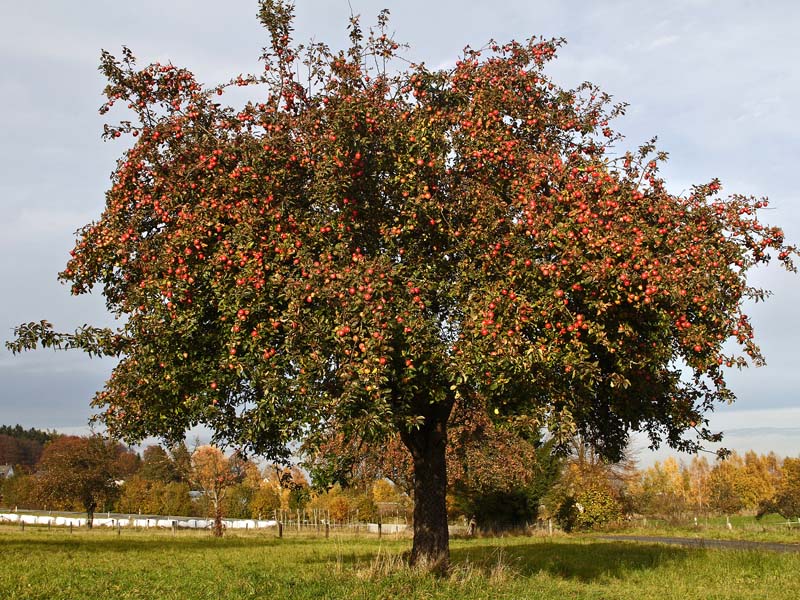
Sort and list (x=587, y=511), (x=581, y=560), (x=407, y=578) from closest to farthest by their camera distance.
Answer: (x=407, y=578) < (x=581, y=560) < (x=587, y=511)

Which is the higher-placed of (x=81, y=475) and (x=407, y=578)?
(x=81, y=475)

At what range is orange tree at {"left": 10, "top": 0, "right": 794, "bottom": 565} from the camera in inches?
479

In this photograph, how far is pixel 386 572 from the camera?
48.3 ft

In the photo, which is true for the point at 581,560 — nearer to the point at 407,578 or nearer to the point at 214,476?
the point at 407,578

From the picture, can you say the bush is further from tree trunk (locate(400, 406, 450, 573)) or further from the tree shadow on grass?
tree trunk (locate(400, 406, 450, 573))

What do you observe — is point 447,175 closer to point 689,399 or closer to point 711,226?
point 711,226

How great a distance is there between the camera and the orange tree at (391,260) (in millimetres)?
12164

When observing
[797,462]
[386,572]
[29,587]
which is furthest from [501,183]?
[797,462]

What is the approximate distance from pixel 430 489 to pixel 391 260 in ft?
20.0

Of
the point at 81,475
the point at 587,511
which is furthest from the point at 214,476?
the point at 587,511

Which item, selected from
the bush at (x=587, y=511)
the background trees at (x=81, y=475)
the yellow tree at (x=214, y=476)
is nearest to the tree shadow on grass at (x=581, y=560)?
the bush at (x=587, y=511)

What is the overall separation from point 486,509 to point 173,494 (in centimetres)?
5082

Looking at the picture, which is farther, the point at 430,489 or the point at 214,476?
the point at 214,476

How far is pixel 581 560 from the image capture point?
2359 centimetres
